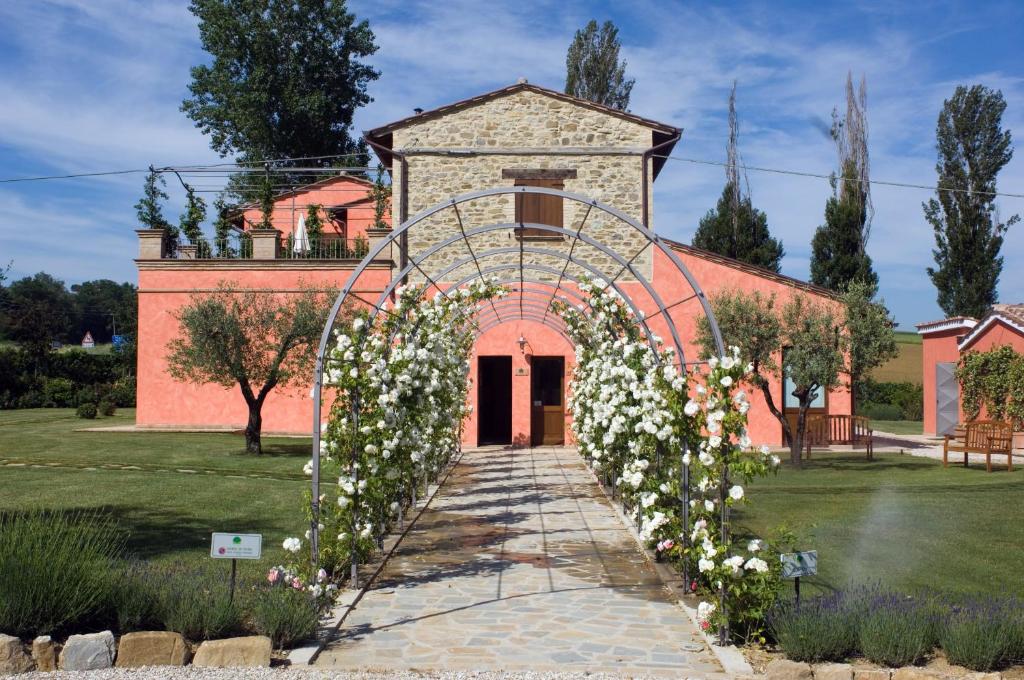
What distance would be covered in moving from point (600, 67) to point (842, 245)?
34.4 ft

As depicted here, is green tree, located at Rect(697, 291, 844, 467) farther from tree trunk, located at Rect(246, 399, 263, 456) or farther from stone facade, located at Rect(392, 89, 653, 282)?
tree trunk, located at Rect(246, 399, 263, 456)

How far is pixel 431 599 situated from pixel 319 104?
28970 mm

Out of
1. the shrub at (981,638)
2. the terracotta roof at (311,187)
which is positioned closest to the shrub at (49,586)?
the shrub at (981,638)

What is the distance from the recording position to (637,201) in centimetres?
1903

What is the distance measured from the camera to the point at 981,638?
474 cm

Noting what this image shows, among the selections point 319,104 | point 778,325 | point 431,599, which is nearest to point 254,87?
point 319,104

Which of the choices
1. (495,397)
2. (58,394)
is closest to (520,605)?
(495,397)

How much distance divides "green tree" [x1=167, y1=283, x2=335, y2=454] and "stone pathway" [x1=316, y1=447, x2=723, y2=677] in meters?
6.89

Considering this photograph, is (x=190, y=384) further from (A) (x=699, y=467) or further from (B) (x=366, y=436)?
(A) (x=699, y=467)

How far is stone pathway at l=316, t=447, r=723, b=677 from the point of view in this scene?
5.15m

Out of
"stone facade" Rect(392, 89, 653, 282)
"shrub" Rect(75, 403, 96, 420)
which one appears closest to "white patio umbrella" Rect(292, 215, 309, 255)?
"stone facade" Rect(392, 89, 653, 282)

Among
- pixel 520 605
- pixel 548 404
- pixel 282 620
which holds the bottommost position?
pixel 520 605

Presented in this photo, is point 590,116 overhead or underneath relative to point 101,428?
overhead

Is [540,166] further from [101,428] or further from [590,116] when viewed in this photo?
[101,428]
